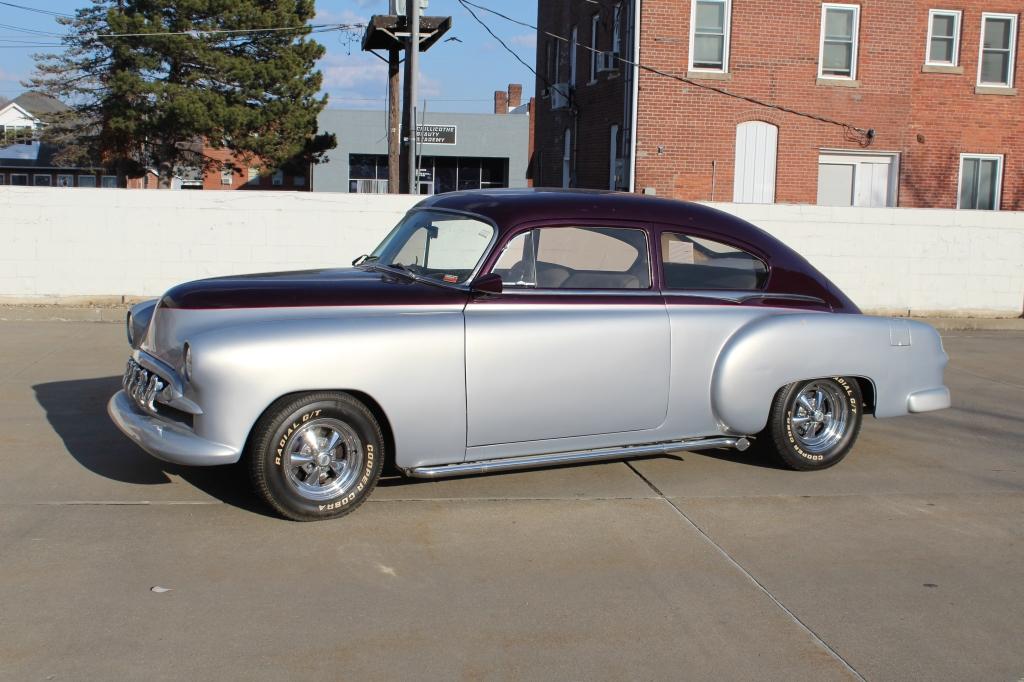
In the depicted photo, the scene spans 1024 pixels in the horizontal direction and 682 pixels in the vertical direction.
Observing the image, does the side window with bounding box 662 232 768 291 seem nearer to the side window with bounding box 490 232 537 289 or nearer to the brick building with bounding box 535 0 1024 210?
the side window with bounding box 490 232 537 289

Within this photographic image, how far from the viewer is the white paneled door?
22.4m

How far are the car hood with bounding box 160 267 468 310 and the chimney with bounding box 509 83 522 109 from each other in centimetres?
6499

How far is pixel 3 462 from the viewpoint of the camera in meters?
6.52

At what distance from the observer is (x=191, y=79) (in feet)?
137

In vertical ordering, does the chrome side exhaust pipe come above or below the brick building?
below

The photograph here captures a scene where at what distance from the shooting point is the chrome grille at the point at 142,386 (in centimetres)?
554


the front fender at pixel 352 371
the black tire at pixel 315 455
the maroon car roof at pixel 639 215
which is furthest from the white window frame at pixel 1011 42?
the black tire at pixel 315 455

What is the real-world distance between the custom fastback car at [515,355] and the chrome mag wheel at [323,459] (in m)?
0.01

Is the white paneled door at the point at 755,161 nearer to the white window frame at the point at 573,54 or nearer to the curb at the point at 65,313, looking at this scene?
the white window frame at the point at 573,54

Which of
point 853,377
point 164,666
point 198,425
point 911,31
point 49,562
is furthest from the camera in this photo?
point 911,31

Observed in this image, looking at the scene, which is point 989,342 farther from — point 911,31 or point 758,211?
point 911,31

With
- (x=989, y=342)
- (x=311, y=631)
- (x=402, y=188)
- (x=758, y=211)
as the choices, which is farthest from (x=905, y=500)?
(x=402, y=188)

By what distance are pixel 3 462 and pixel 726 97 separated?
18.3 metres


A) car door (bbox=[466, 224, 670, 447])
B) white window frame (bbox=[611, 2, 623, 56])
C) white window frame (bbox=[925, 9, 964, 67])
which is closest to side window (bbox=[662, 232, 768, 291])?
car door (bbox=[466, 224, 670, 447])
